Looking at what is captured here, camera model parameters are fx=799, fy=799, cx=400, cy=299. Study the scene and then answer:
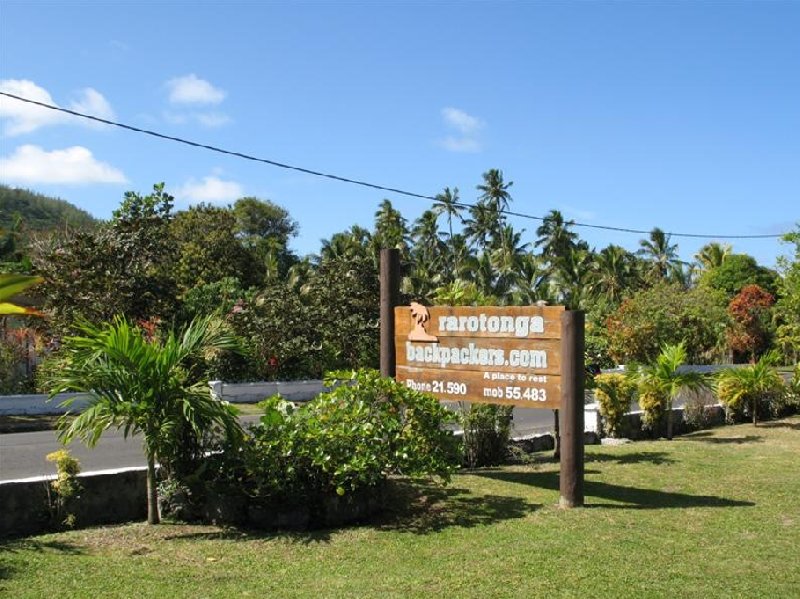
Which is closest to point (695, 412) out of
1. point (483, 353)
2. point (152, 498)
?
point (483, 353)

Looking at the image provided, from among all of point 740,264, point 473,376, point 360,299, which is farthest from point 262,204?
point 473,376

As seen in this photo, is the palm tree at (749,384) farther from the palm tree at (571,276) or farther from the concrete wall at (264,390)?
the palm tree at (571,276)

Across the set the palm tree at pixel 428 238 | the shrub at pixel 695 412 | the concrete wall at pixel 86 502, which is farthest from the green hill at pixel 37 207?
the concrete wall at pixel 86 502

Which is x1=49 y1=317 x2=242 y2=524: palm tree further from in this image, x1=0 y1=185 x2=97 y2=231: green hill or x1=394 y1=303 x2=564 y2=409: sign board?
x1=0 y1=185 x2=97 y2=231: green hill

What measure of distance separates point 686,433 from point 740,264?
35816 mm

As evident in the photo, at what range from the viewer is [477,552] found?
262 inches

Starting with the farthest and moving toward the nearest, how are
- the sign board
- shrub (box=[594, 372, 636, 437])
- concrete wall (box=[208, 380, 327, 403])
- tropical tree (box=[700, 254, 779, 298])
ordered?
tropical tree (box=[700, 254, 779, 298])
concrete wall (box=[208, 380, 327, 403])
shrub (box=[594, 372, 636, 437])
the sign board

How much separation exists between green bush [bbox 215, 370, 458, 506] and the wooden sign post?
1.25 meters

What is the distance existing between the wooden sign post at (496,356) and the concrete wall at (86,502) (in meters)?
4.01

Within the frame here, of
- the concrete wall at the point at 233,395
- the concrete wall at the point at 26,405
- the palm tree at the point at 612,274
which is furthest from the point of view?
the palm tree at the point at 612,274

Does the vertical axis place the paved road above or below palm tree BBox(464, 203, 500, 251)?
below

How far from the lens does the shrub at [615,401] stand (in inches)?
560

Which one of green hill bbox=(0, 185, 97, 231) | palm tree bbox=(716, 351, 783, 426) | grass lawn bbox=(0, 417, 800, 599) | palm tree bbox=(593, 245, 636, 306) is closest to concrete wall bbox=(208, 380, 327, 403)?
palm tree bbox=(716, 351, 783, 426)

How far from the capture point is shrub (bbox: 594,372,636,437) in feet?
46.7
